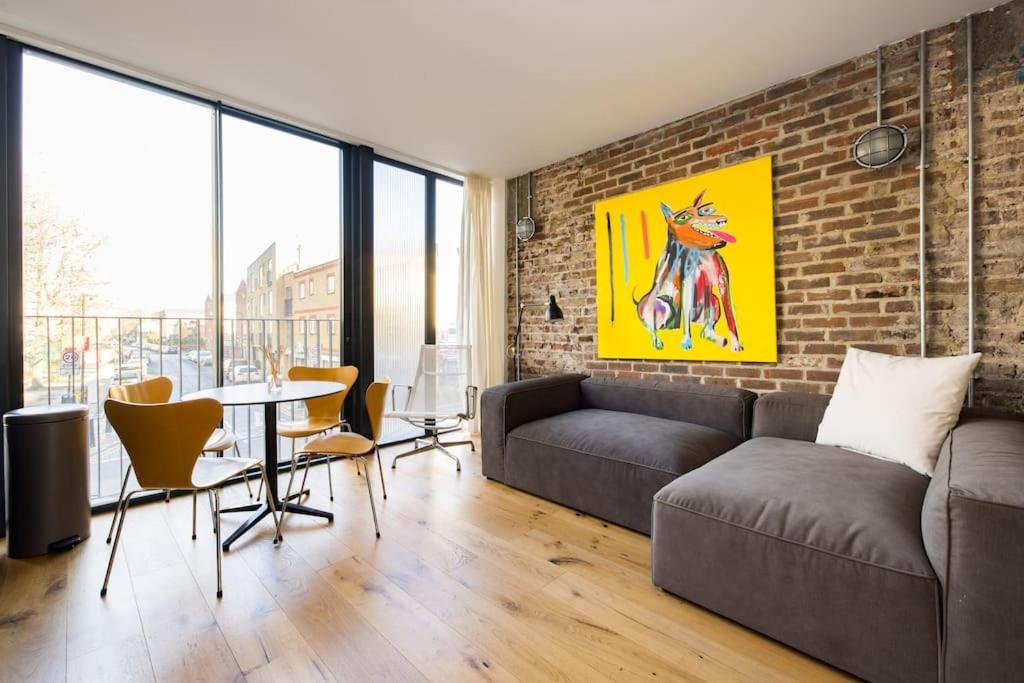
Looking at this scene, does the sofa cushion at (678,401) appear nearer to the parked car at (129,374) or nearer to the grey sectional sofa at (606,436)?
the grey sectional sofa at (606,436)

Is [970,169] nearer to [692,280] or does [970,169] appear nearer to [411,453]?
[692,280]

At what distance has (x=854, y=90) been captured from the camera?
8.13 ft

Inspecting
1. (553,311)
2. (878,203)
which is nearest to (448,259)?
(553,311)

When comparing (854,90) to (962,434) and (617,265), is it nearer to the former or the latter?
(617,265)

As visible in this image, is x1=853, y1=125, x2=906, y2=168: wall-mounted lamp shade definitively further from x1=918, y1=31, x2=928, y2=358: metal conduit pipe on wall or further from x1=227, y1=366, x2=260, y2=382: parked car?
x1=227, y1=366, x2=260, y2=382: parked car

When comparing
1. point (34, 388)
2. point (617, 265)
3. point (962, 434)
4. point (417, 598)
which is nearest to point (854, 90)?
point (617, 265)

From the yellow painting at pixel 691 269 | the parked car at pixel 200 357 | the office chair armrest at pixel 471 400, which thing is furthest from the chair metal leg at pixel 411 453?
the yellow painting at pixel 691 269

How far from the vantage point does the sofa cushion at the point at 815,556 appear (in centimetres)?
125

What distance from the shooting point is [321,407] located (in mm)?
2986

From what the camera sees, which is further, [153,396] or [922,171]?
[153,396]

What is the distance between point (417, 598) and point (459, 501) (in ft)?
3.28

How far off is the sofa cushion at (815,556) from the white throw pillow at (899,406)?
0.32 ft

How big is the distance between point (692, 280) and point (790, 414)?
1.08 meters

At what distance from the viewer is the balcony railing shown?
252cm
